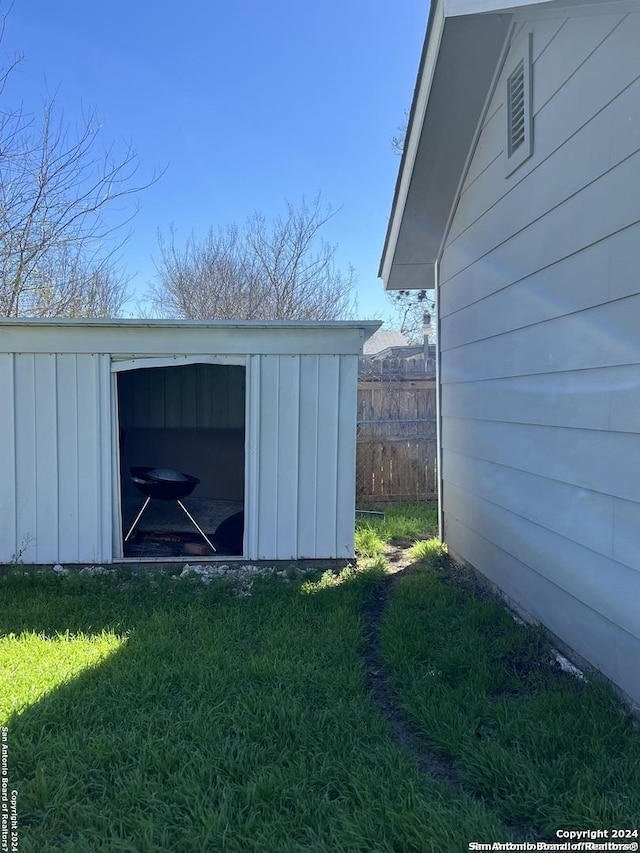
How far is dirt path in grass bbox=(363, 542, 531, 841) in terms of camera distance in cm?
212

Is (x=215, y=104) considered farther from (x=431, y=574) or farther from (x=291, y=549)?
(x=431, y=574)

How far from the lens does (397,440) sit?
7.95 m

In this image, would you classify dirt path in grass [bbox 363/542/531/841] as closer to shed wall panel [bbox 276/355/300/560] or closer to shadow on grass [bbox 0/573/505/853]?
shadow on grass [bbox 0/573/505/853]

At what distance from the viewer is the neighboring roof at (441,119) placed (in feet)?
11.4

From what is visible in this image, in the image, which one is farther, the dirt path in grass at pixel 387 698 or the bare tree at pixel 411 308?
the bare tree at pixel 411 308

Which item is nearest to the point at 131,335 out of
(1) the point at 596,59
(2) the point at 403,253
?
(2) the point at 403,253

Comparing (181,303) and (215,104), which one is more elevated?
(215,104)

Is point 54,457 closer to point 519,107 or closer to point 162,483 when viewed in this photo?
point 162,483

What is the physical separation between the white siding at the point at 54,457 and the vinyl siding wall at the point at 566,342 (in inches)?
130

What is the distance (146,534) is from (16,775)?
12.1 feet

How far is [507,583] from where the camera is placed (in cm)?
397

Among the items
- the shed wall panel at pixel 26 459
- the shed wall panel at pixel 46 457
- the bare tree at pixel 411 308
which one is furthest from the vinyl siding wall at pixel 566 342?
the bare tree at pixel 411 308

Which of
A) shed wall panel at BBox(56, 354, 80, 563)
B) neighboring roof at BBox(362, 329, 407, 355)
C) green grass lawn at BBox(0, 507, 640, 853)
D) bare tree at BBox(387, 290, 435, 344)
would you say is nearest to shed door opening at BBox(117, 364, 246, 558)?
shed wall panel at BBox(56, 354, 80, 563)

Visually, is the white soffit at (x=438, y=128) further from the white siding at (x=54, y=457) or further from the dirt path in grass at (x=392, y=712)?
the dirt path in grass at (x=392, y=712)
